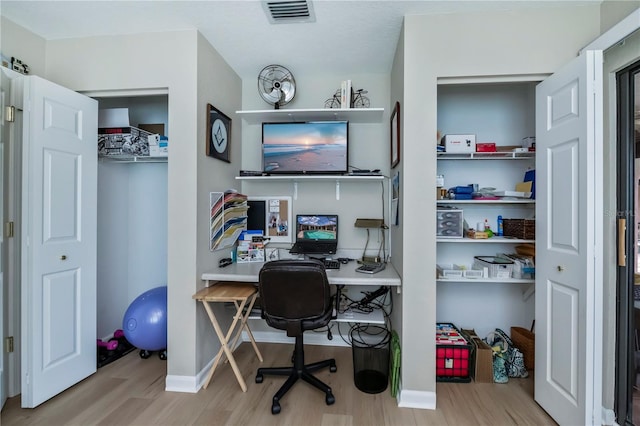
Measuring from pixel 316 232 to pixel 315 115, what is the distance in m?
1.11

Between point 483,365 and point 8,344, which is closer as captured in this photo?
point 8,344

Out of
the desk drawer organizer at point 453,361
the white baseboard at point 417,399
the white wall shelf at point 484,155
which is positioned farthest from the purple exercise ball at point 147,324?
the white wall shelf at point 484,155

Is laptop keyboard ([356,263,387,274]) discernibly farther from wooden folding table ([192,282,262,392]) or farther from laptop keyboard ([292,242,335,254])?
wooden folding table ([192,282,262,392])

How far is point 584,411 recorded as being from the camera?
151 cm

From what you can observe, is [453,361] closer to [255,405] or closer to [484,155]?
[255,405]

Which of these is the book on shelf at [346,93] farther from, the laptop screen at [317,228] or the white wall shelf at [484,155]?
the laptop screen at [317,228]

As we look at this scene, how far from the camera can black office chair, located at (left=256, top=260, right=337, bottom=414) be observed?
5.95 ft

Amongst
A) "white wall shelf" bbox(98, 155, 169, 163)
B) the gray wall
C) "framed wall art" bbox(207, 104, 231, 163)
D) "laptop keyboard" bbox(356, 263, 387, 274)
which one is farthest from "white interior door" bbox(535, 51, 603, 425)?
"white wall shelf" bbox(98, 155, 169, 163)

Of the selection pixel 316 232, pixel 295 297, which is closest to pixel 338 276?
pixel 295 297

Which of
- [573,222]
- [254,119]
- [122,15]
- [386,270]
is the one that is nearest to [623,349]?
[573,222]

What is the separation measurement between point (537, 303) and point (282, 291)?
172 cm

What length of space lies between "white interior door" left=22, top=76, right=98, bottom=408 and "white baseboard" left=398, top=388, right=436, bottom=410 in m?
2.39

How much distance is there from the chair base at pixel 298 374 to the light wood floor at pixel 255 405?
0.19 feet

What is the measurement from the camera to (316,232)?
9.19 feet
